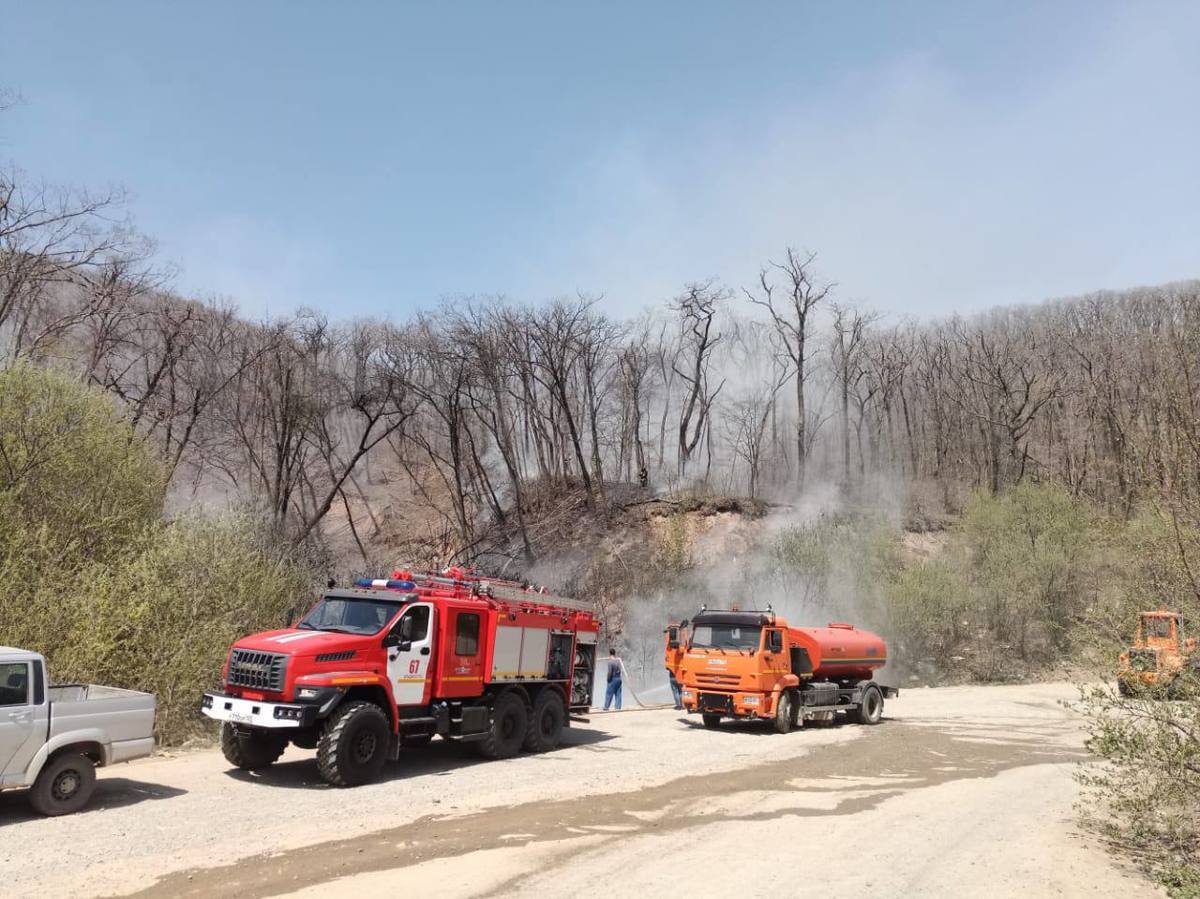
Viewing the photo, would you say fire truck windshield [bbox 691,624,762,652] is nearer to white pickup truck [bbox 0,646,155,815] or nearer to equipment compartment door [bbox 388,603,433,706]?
equipment compartment door [bbox 388,603,433,706]

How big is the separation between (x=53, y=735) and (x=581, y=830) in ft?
20.4

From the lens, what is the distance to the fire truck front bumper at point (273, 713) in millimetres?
11609

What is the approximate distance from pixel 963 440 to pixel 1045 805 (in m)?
46.3

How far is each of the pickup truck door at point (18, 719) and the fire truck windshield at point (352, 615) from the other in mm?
4172

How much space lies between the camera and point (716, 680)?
1939 cm

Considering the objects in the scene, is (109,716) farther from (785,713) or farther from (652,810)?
(785,713)

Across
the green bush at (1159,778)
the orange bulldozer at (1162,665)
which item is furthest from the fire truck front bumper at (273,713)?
the orange bulldozer at (1162,665)

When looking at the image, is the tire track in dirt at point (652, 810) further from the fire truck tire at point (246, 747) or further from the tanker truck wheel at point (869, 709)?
the fire truck tire at point (246, 747)

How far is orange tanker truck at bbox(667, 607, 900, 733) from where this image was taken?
62.6 feet

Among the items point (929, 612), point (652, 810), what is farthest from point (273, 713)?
point (929, 612)

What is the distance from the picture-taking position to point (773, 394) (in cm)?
5469

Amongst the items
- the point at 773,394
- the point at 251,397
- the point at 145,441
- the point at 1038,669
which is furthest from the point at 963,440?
the point at 145,441

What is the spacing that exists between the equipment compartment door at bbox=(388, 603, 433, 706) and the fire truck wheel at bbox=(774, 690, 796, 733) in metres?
9.07

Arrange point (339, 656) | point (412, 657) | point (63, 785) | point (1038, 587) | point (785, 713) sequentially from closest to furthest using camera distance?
point (63, 785)
point (339, 656)
point (412, 657)
point (785, 713)
point (1038, 587)
